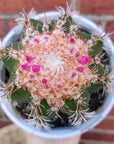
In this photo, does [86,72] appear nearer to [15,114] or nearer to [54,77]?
[54,77]

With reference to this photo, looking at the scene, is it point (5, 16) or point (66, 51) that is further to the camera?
point (5, 16)

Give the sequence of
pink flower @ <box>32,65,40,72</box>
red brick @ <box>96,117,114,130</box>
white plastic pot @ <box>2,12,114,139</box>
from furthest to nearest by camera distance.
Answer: red brick @ <box>96,117,114,130</box>
white plastic pot @ <box>2,12,114,139</box>
pink flower @ <box>32,65,40,72</box>

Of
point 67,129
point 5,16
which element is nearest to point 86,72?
point 67,129

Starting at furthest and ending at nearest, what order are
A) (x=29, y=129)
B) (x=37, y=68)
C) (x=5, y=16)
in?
1. (x=5, y=16)
2. (x=29, y=129)
3. (x=37, y=68)

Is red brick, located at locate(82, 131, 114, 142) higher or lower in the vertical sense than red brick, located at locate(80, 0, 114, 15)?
lower

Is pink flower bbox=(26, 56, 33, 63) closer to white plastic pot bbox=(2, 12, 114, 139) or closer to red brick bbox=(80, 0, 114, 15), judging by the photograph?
white plastic pot bbox=(2, 12, 114, 139)

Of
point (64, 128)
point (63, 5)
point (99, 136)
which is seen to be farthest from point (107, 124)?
point (63, 5)

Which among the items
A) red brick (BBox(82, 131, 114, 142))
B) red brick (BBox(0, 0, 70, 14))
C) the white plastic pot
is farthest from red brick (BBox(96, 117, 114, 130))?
red brick (BBox(0, 0, 70, 14))
